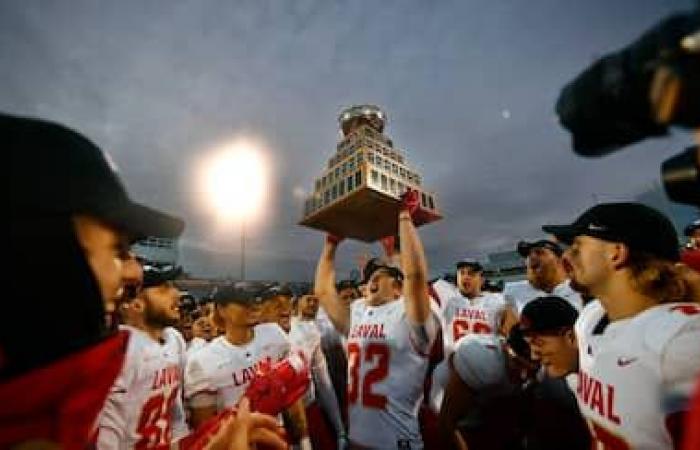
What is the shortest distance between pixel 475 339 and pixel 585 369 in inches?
124

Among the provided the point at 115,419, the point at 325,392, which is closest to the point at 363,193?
the point at 115,419

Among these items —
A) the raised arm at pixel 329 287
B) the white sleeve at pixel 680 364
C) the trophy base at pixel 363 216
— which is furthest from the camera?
the raised arm at pixel 329 287

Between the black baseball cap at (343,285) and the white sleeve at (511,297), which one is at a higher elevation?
the black baseball cap at (343,285)

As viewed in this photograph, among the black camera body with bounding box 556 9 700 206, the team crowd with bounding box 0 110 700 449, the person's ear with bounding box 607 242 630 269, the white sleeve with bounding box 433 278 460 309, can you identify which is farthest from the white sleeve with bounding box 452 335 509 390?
the black camera body with bounding box 556 9 700 206

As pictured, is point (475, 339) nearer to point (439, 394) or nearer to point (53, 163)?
point (439, 394)

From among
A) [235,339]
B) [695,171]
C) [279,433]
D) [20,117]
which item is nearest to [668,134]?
[695,171]

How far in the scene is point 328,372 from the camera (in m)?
6.93

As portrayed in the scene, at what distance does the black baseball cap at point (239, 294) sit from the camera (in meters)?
4.86

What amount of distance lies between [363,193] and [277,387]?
9.31ft

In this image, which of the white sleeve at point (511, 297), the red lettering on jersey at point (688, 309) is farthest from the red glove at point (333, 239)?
the red lettering on jersey at point (688, 309)

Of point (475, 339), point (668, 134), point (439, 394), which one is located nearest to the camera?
point (668, 134)

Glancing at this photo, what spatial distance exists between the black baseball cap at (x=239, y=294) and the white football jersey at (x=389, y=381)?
1456 mm

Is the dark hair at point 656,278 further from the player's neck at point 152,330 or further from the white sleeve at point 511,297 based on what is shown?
the white sleeve at point 511,297

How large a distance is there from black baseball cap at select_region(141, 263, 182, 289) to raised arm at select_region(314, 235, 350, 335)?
5.47 feet
